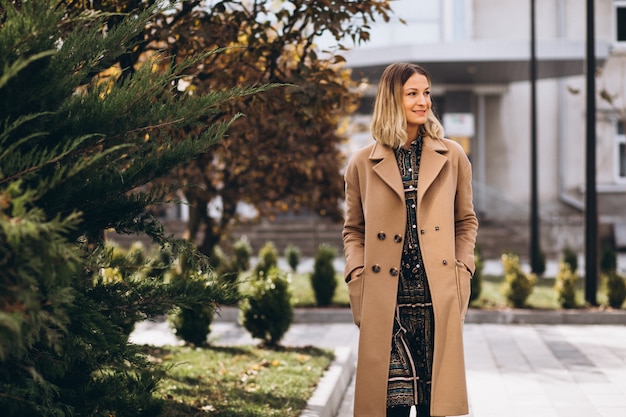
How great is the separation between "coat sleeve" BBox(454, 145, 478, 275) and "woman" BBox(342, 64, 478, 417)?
13 mm

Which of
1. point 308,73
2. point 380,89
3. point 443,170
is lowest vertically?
point 443,170

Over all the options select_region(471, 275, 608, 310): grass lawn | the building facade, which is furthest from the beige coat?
the building facade

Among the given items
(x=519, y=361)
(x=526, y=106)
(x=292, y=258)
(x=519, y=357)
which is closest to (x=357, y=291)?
(x=519, y=361)

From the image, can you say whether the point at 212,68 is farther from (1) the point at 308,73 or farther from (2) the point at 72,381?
(2) the point at 72,381

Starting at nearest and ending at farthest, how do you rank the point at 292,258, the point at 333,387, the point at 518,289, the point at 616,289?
the point at 333,387, the point at 616,289, the point at 518,289, the point at 292,258

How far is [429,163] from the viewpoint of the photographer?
484 centimetres

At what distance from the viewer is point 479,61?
2633 cm

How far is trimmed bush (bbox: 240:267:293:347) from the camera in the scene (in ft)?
32.6

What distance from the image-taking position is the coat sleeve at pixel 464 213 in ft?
16.2

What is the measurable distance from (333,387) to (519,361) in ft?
9.16

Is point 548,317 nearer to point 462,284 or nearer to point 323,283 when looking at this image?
point 323,283

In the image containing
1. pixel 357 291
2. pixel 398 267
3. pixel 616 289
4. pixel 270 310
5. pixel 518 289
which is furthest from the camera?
pixel 518 289

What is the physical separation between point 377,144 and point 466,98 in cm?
2539

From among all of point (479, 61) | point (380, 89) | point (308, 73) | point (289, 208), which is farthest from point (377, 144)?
point (479, 61)
